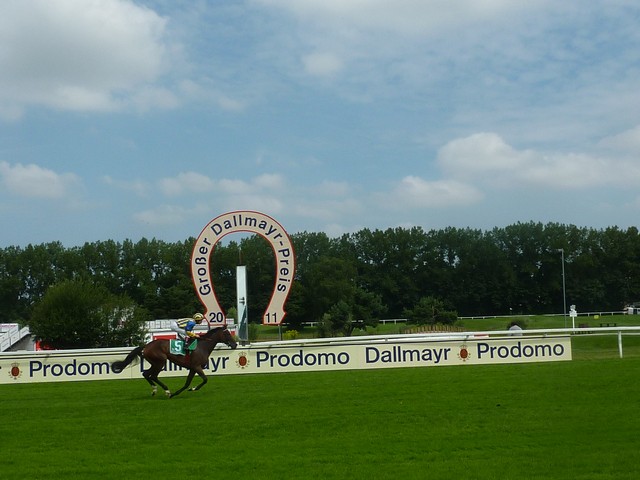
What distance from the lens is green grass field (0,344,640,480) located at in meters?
8.27

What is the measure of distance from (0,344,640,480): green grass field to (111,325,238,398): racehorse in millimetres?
399

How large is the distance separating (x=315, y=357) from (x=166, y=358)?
5529 mm

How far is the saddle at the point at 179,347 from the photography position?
15266 mm

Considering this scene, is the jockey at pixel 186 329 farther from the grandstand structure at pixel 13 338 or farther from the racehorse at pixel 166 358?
the grandstand structure at pixel 13 338

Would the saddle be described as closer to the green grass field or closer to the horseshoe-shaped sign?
the green grass field

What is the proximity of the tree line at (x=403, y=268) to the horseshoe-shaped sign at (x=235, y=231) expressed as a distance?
58.8m

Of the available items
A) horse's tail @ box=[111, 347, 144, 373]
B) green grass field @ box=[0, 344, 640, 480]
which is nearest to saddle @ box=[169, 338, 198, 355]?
horse's tail @ box=[111, 347, 144, 373]

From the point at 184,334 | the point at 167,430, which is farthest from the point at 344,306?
the point at 167,430

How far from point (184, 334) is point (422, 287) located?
81672mm

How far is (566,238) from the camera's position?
94.8 meters

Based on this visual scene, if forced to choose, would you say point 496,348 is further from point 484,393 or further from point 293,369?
point 484,393

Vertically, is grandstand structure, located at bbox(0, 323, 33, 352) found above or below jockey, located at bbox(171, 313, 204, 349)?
below

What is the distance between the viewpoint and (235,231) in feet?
72.2

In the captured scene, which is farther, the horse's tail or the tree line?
the tree line
